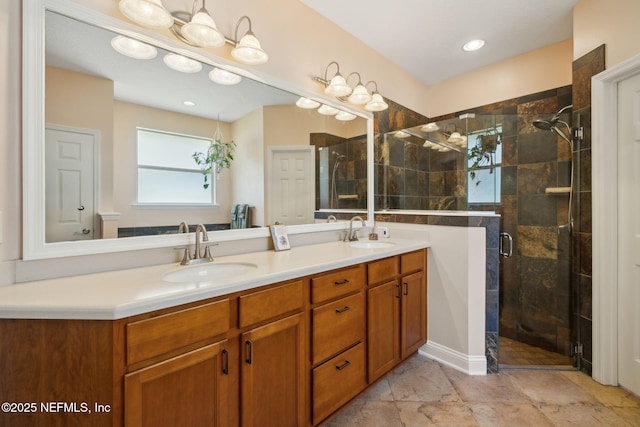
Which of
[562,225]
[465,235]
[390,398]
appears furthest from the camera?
[562,225]

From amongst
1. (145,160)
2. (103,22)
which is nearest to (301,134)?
(145,160)

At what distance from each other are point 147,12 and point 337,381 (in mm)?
2055

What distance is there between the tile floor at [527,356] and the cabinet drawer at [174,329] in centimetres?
223

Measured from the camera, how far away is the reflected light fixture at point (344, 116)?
7.76 feet

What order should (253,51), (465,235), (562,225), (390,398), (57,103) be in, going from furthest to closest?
(562,225)
(465,235)
(390,398)
(253,51)
(57,103)

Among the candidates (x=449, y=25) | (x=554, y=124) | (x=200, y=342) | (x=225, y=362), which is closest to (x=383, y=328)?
(x=225, y=362)

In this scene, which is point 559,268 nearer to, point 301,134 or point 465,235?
point 465,235

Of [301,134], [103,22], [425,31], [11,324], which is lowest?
[11,324]

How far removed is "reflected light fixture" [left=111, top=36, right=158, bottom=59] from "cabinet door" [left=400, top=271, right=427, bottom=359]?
2.01 metres

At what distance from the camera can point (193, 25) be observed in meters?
1.41

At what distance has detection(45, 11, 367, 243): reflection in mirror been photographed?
1201mm

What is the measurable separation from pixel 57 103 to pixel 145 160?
39 cm

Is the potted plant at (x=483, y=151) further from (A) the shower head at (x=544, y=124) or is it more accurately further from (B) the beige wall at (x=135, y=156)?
(B) the beige wall at (x=135, y=156)

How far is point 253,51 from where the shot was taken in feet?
5.32
